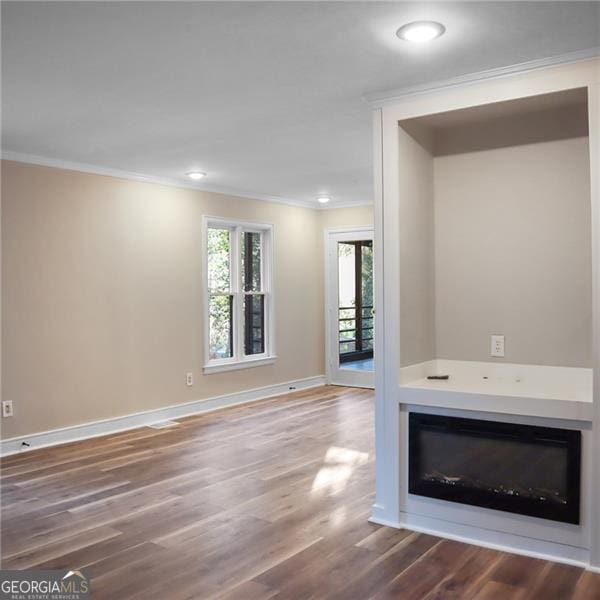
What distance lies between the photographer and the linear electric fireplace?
278cm

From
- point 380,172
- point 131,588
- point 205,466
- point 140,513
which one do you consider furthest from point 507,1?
point 205,466

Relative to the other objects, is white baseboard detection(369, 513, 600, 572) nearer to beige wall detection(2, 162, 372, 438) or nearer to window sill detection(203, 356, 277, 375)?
beige wall detection(2, 162, 372, 438)

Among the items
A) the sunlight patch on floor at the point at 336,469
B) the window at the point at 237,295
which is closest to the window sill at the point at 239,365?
the window at the point at 237,295

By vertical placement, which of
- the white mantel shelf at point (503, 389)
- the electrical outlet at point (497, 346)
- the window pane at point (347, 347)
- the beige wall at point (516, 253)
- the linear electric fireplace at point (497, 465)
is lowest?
the linear electric fireplace at point (497, 465)

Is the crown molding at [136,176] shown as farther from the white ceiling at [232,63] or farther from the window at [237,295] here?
the window at [237,295]

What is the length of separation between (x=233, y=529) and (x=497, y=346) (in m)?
1.81

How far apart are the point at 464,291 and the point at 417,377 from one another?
1.95 ft

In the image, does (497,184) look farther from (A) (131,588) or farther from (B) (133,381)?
(B) (133,381)

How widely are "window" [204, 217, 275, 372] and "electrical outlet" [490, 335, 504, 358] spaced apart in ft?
12.1

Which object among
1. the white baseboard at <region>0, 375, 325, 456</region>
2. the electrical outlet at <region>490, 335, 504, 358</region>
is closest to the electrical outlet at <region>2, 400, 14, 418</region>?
the white baseboard at <region>0, 375, 325, 456</region>

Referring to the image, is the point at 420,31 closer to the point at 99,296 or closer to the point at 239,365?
the point at 99,296

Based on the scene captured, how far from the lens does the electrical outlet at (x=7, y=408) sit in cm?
466

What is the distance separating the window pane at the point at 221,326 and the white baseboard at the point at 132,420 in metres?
0.51

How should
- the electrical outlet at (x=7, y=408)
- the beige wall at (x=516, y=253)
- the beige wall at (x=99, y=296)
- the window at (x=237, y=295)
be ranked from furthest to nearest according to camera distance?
the window at (x=237, y=295), the beige wall at (x=99, y=296), the electrical outlet at (x=7, y=408), the beige wall at (x=516, y=253)
